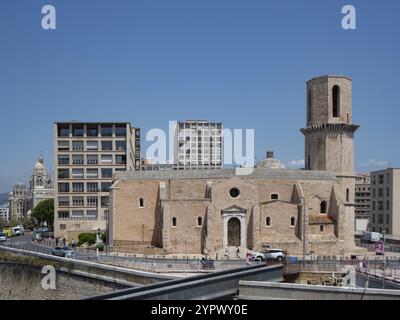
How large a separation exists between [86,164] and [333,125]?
31.3m

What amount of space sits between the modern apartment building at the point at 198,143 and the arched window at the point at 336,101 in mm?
96401

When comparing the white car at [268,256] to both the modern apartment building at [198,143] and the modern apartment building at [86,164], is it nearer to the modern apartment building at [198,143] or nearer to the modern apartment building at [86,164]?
the modern apartment building at [86,164]

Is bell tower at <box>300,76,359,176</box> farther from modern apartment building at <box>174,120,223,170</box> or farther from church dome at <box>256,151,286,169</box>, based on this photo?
modern apartment building at <box>174,120,223,170</box>

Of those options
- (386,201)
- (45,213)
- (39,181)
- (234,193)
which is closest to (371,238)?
(386,201)

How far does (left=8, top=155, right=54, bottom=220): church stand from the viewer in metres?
144

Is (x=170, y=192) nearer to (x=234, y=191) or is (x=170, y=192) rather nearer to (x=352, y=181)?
(x=234, y=191)

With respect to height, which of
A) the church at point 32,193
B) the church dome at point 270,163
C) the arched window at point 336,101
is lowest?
the church at point 32,193

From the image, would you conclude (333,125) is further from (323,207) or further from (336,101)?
(323,207)

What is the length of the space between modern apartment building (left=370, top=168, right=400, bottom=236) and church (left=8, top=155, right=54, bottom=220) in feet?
303

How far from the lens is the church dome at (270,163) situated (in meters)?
49.4

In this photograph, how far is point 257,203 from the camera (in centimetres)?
4069

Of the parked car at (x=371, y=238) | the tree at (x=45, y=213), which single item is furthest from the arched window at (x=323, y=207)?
the tree at (x=45, y=213)
